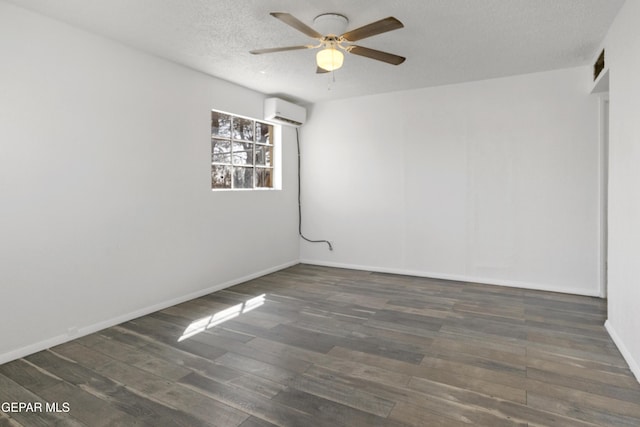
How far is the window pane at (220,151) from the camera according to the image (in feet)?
14.3

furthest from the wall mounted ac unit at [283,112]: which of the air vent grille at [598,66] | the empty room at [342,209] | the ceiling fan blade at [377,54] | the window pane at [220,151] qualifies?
the air vent grille at [598,66]

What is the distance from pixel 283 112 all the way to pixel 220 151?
1.14 metres

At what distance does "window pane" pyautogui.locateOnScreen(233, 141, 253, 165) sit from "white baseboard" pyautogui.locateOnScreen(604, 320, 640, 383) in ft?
14.0

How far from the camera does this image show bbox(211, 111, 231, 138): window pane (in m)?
4.36

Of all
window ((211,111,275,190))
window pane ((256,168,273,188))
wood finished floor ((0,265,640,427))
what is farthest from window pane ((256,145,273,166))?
wood finished floor ((0,265,640,427))

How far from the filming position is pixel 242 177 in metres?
4.85

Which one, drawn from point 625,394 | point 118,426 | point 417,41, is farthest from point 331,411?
point 417,41

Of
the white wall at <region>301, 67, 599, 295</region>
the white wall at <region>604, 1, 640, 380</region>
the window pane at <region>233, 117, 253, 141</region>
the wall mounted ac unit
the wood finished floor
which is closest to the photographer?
the wood finished floor

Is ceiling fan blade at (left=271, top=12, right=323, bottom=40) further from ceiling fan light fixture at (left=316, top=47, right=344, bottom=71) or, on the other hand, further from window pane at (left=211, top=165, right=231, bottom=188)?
window pane at (left=211, top=165, right=231, bottom=188)

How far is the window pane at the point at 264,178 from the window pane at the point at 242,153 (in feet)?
0.75

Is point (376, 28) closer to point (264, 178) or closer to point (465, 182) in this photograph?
point (465, 182)

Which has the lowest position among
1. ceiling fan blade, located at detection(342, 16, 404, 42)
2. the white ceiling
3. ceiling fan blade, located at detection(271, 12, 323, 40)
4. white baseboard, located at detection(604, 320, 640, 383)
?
white baseboard, located at detection(604, 320, 640, 383)

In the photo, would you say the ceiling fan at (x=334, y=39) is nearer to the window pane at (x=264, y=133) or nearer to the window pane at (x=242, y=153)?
the window pane at (x=242, y=153)

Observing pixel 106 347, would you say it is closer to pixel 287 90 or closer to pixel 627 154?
pixel 287 90
